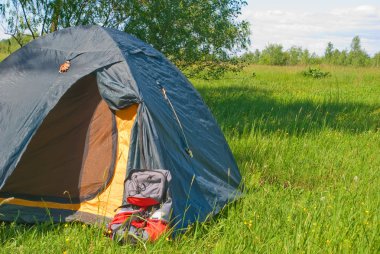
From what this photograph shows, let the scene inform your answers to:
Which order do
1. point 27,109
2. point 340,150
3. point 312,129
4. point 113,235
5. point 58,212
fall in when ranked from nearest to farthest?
point 113,235, point 27,109, point 58,212, point 340,150, point 312,129

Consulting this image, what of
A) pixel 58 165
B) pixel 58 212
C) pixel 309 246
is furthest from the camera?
pixel 58 165

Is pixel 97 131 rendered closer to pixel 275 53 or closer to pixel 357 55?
pixel 275 53

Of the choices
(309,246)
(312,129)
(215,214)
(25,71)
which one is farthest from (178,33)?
(309,246)

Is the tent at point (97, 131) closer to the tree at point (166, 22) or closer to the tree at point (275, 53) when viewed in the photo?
the tree at point (166, 22)

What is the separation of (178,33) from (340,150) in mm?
4500

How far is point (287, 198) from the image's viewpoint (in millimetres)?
4617

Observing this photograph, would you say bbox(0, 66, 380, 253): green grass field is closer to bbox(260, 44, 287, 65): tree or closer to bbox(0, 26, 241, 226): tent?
bbox(0, 26, 241, 226): tent

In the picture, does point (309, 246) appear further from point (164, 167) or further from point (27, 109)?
point (27, 109)

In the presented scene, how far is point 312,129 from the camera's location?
25.0 ft

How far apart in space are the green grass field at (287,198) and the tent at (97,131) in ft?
0.90

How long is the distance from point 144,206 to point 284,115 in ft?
19.1

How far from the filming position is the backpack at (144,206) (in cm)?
359

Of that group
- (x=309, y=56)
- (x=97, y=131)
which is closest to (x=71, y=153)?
(x=97, y=131)

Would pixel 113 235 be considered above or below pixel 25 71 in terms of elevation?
below
